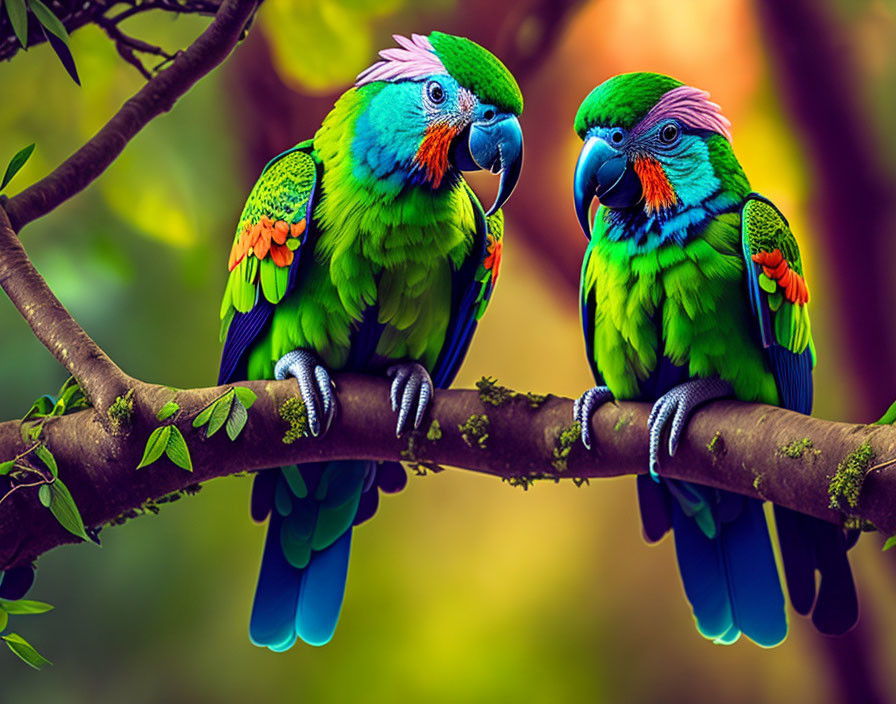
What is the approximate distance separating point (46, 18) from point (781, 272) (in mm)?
1111

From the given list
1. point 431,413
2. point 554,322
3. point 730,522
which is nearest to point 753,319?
point 730,522

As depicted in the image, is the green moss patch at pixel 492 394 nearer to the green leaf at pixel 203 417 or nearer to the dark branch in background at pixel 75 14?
the green leaf at pixel 203 417

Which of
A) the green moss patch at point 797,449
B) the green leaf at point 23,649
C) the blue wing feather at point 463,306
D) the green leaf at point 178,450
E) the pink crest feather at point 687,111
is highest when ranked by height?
the pink crest feather at point 687,111

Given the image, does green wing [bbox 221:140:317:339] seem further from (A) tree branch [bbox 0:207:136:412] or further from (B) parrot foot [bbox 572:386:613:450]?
(B) parrot foot [bbox 572:386:613:450]

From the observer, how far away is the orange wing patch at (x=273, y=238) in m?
1.32

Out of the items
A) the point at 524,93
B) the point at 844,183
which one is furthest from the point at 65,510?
the point at 844,183

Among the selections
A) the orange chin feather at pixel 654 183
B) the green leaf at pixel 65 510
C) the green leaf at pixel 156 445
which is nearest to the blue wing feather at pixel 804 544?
the orange chin feather at pixel 654 183

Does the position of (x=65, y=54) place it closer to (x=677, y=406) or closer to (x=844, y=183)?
(x=677, y=406)

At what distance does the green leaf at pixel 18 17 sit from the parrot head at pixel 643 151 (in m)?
0.81

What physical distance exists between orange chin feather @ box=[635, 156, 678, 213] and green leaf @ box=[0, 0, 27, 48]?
90 centimetres

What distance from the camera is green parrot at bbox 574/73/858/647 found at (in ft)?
3.99

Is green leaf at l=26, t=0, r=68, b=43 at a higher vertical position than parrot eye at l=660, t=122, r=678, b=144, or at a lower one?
higher

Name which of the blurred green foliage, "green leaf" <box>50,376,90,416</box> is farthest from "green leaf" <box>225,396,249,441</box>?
the blurred green foliage

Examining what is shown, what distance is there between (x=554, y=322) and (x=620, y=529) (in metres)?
0.59
